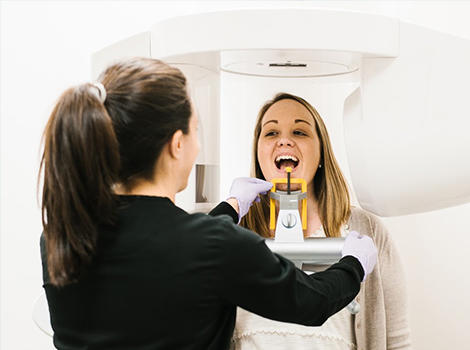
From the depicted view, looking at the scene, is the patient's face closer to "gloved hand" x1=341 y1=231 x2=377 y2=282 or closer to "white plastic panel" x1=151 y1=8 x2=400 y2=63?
"gloved hand" x1=341 y1=231 x2=377 y2=282

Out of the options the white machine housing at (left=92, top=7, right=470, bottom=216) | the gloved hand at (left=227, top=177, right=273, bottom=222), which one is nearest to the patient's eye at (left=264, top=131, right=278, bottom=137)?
the gloved hand at (left=227, top=177, right=273, bottom=222)

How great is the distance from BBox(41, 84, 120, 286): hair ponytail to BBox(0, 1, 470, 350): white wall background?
1.01m

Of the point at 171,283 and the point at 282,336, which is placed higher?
the point at 171,283

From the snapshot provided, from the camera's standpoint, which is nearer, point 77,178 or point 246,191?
point 77,178

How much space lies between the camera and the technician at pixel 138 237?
0.90 m

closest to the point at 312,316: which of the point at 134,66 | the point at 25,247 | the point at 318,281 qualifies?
the point at 318,281

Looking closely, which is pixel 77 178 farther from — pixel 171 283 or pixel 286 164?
pixel 286 164

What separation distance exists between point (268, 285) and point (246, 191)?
1.50 ft

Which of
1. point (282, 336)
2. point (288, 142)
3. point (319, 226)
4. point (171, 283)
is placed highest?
point (288, 142)

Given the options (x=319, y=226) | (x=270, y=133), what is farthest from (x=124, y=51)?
(x=319, y=226)

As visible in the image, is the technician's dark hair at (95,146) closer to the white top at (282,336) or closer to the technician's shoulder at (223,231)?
the technician's shoulder at (223,231)

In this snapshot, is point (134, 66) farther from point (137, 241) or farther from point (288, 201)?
point (288, 201)

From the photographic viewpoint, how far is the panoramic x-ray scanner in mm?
1037

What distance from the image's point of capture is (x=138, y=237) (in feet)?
2.99
